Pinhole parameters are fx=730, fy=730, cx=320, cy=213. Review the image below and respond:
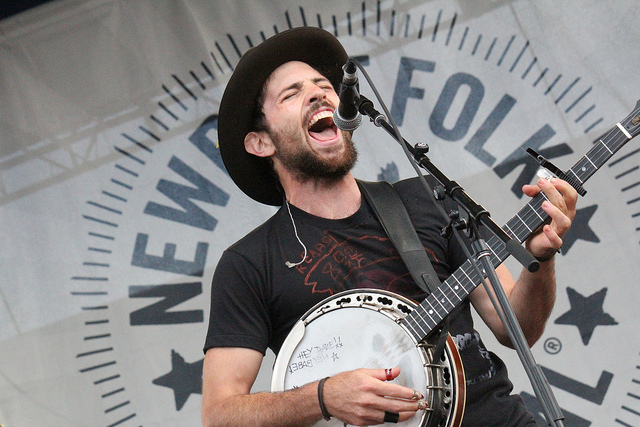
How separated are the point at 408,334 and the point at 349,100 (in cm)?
72

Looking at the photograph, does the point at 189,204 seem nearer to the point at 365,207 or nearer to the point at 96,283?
the point at 96,283

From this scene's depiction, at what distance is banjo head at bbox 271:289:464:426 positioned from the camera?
212cm

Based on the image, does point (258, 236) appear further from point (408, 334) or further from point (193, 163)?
point (193, 163)

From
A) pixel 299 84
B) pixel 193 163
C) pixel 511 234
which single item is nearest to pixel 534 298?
pixel 511 234

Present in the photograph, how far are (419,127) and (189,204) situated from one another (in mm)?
1222

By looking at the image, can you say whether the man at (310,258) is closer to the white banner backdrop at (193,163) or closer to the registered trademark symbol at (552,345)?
the white banner backdrop at (193,163)

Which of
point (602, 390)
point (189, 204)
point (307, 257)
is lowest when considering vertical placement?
point (602, 390)

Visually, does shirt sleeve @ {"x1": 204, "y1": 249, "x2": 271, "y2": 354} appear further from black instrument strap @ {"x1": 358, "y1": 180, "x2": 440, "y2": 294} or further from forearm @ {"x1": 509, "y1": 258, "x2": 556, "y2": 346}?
forearm @ {"x1": 509, "y1": 258, "x2": 556, "y2": 346}

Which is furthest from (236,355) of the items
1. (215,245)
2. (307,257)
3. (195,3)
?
(195,3)

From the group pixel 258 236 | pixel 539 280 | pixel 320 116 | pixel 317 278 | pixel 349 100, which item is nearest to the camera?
pixel 349 100

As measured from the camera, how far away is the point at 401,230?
8.07ft

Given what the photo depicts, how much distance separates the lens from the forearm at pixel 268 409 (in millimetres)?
2086

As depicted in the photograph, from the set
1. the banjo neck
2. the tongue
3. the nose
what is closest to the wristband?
the banjo neck

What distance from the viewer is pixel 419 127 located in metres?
3.71
